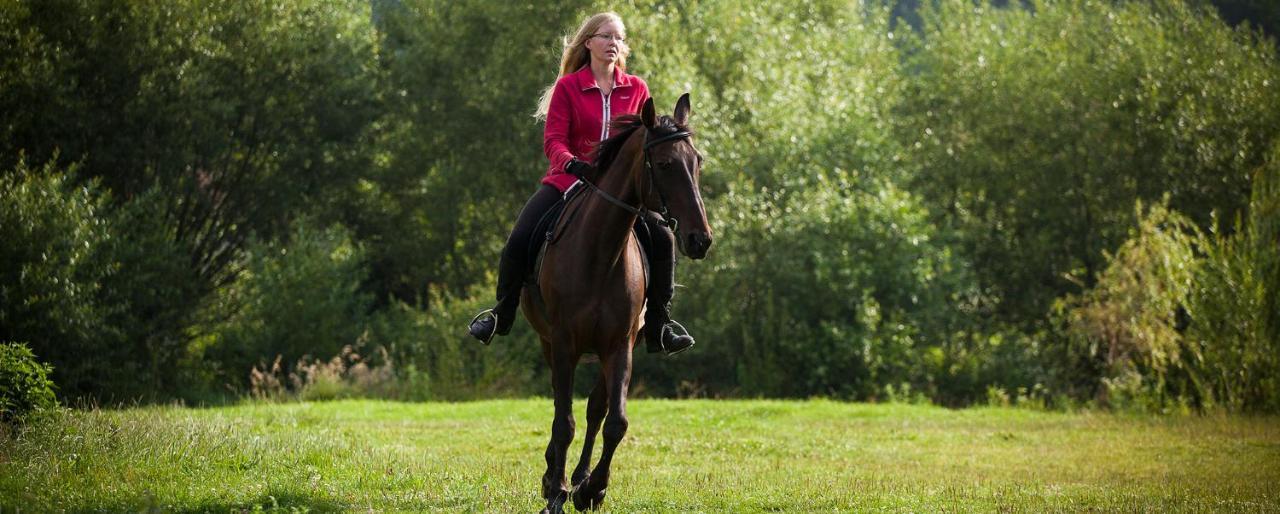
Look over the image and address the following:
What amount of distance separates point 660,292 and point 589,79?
181 centimetres

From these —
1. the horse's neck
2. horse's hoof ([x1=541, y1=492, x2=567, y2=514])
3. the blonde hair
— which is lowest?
horse's hoof ([x1=541, y1=492, x2=567, y2=514])

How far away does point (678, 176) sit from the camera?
9047mm

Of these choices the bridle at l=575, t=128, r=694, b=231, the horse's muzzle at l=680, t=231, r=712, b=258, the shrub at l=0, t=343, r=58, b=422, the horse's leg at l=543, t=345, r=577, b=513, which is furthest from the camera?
the shrub at l=0, t=343, r=58, b=422

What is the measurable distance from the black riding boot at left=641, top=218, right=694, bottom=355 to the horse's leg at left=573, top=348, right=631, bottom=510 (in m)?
1.02

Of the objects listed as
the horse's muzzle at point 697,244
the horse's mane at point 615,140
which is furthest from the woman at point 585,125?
the horse's muzzle at point 697,244

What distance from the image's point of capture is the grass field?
10.3 m

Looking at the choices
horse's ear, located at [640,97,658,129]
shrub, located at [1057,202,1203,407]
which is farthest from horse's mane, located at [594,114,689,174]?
shrub, located at [1057,202,1203,407]

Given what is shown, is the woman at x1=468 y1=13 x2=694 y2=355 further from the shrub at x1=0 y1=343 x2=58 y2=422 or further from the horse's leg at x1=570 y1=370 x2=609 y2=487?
the shrub at x1=0 y1=343 x2=58 y2=422

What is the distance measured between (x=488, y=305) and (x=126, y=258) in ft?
27.1

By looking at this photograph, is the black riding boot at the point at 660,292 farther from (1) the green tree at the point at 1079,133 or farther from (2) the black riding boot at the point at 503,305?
(1) the green tree at the point at 1079,133

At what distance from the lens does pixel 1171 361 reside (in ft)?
76.3

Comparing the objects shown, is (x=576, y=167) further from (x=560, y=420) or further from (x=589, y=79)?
(x=560, y=420)

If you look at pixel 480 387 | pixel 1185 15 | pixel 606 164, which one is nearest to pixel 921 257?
pixel 480 387

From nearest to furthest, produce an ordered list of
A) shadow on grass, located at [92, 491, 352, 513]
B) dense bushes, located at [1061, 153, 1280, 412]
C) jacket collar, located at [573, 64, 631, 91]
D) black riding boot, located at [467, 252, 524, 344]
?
shadow on grass, located at [92, 491, 352, 513], jacket collar, located at [573, 64, 631, 91], black riding boot, located at [467, 252, 524, 344], dense bushes, located at [1061, 153, 1280, 412]
